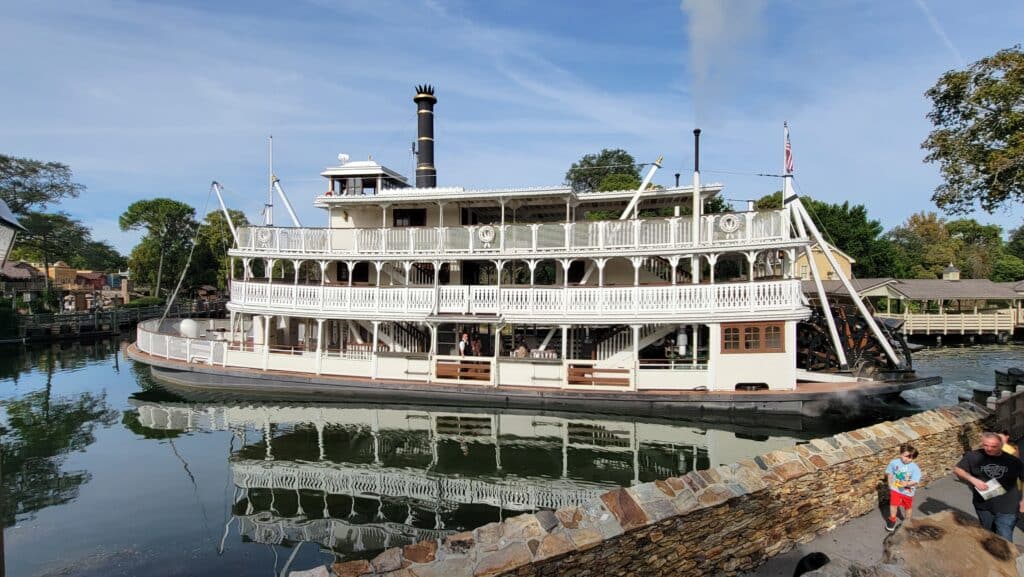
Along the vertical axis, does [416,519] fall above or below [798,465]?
below

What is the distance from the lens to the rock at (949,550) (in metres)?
4.59

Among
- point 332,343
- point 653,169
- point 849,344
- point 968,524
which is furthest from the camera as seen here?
point 332,343

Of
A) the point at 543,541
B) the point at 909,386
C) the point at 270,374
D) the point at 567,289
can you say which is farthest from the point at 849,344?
the point at 270,374

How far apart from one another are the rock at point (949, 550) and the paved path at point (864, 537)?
4.52 ft

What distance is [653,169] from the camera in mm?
18984

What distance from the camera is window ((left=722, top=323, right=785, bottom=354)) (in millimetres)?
16250

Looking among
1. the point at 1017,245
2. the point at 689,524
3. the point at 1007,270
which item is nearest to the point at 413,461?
the point at 689,524

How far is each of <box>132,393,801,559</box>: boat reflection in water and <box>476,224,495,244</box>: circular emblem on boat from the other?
5.74 meters

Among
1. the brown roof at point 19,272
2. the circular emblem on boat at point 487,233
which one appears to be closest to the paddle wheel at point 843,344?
the circular emblem on boat at point 487,233

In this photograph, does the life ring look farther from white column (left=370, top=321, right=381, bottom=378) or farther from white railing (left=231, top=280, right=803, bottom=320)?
white column (left=370, top=321, right=381, bottom=378)

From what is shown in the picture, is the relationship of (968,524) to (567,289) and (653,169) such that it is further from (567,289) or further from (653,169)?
(653,169)

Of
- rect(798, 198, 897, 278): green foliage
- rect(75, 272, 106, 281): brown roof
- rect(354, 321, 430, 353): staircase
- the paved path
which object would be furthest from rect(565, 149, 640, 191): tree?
rect(75, 272, 106, 281): brown roof

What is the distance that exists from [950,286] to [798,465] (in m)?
42.5

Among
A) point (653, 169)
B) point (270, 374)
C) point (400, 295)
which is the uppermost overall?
point (653, 169)
